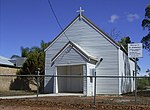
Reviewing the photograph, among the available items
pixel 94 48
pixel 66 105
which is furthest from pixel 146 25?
pixel 66 105

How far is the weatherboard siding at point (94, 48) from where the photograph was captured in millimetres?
31781

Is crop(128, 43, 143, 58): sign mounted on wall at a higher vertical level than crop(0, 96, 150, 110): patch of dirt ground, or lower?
higher

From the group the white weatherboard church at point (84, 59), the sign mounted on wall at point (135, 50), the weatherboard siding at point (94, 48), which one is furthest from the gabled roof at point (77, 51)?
the sign mounted on wall at point (135, 50)

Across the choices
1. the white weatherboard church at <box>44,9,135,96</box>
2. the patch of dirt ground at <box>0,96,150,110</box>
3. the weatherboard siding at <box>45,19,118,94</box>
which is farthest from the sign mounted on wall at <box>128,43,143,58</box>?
the weatherboard siding at <box>45,19,118,94</box>

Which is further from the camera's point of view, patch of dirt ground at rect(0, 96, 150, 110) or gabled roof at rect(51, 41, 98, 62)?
gabled roof at rect(51, 41, 98, 62)

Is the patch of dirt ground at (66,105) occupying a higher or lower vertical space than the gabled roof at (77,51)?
lower

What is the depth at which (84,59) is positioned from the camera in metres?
30.5

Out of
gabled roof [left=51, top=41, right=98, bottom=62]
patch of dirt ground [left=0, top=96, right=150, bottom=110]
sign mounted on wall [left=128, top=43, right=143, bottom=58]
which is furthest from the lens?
gabled roof [left=51, top=41, right=98, bottom=62]

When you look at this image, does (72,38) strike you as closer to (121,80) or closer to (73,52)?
(73,52)

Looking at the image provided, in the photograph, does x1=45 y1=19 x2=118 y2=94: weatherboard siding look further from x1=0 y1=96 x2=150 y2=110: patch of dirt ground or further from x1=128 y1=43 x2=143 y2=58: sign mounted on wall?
x1=0 y1=96 x2=150 y2=110: patch of dirt ground

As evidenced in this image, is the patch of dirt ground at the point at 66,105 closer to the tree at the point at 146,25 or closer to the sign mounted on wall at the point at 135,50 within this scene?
the sign mounted on wall at the point at 135,50

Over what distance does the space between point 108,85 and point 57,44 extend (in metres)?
7.53

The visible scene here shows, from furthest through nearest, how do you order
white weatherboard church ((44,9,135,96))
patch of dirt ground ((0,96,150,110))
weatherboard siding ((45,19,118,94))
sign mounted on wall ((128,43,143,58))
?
weatherboard siding ((45,19,118,94)), white weatherboard church ((44,9,135,96)), sign mounted on wall ((128,43,143,58)), patch of dirt ground ((0,96,150,110))

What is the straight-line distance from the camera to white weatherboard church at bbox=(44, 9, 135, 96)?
1221 inches
